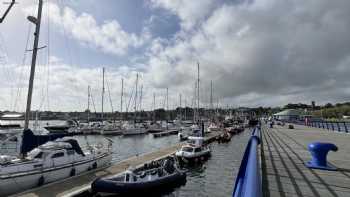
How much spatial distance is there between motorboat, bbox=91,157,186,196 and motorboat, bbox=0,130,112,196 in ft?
15.4

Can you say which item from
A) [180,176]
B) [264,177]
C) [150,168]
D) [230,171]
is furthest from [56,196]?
[230,171]

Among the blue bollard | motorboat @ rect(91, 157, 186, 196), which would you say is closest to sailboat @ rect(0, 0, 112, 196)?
motorboat @ rect(91, 157, 186, 196)

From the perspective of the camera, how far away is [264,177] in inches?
356

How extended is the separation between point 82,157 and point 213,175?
12.4 m

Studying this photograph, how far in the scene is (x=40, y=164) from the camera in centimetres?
1728

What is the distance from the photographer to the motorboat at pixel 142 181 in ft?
50.0

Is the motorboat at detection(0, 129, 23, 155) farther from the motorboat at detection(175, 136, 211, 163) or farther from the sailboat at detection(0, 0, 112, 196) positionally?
the motorboat at detection(175, 136, 211, 163)

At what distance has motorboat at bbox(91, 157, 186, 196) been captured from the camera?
600 inches

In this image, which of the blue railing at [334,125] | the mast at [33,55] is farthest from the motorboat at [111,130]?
the mast at [33,55]

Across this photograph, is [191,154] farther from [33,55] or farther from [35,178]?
[33,55]

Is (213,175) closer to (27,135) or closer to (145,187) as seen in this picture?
(145,187)

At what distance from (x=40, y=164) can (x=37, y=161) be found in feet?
1.01

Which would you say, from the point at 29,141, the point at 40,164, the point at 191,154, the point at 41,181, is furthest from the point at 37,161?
the point at 191,154

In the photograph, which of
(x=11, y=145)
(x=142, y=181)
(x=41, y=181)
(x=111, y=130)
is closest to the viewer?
(x=142, y=181)
